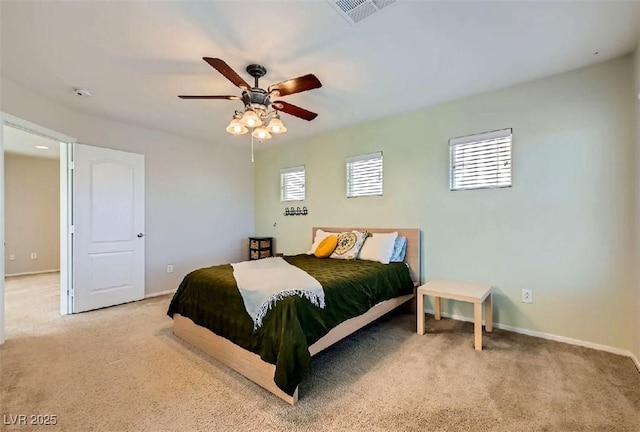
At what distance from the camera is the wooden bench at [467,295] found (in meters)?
2.53

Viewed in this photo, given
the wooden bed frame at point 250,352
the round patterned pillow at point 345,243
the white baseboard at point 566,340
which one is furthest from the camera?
the round patterned pillow at point 345,243

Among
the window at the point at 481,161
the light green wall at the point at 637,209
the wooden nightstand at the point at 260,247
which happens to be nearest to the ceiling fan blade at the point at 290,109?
the window at the point at 481,161

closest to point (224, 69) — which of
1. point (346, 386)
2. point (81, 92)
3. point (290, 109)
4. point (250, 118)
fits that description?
point (250, 118)

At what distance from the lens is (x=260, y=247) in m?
5.18

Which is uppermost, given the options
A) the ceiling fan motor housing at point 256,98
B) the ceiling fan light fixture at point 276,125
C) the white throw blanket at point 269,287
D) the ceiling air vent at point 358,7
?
the ceiling air vent at point 358,7

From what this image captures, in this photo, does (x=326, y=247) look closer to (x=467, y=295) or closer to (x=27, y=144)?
(x=467, y=295)

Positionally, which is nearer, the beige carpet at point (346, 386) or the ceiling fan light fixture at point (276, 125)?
the beige carpet at point (346, 386)

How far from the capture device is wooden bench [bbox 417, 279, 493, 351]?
253 centimetres

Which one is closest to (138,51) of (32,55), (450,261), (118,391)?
(32,55)

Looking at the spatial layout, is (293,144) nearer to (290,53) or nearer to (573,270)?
(290,53)

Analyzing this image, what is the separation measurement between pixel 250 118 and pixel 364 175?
2185 millimetres

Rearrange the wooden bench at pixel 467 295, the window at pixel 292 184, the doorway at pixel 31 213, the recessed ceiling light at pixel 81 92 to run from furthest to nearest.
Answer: the doorway at pixel 31 213 → the window at pixel 292 184 → the recessed ceiling light at pixel 81 92 → the wooden bench at pixel 467 295

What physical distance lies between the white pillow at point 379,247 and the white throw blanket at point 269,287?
1.06 metres

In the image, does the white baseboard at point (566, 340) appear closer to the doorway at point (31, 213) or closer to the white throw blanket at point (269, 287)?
the white throw blanket at point (269, 287)
